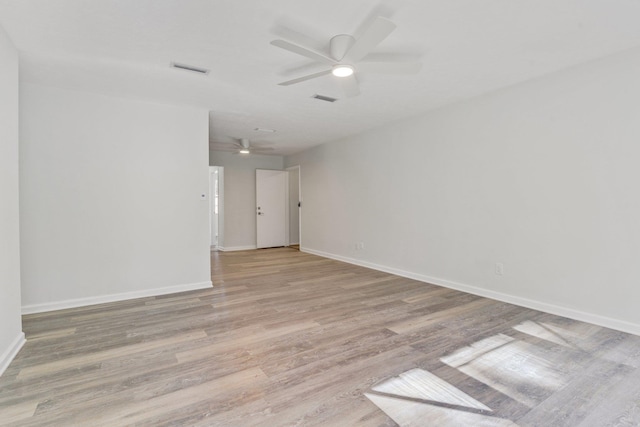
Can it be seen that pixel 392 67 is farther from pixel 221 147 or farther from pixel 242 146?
pixel 221 147

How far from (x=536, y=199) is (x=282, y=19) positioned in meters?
3.07

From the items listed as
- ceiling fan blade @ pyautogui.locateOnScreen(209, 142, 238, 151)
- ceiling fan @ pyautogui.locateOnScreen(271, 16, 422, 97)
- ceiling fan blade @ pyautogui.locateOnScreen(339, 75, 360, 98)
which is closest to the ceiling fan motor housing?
ceiling fan @ pyautogui.locateOnScreen(271, 16, 422, 97)

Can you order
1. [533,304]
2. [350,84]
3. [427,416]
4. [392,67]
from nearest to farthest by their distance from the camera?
1. [427,416]
2. [392,67]
3. [350,84]
4. [533,304]

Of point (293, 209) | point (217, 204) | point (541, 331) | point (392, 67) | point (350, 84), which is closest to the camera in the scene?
point (392, 67)

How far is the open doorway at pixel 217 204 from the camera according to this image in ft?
24.2

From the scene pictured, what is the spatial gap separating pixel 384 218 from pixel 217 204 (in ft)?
15.0

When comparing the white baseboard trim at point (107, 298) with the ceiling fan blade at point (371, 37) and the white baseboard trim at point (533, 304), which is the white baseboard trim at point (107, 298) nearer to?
the white baseboard trim at point (533, 304)

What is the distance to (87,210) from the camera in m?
3.44

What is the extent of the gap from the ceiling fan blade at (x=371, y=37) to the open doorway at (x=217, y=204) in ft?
18.5

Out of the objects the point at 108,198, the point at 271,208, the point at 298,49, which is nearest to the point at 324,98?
the point at 298,49

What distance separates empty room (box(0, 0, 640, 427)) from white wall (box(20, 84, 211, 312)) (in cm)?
2

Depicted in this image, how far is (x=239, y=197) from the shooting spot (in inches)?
297

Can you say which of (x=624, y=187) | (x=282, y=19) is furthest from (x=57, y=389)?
(x=624, y=187)

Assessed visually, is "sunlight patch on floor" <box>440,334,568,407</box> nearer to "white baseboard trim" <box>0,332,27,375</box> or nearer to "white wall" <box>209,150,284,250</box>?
"white baseboard trim" <box>0,332,27,375</box>
